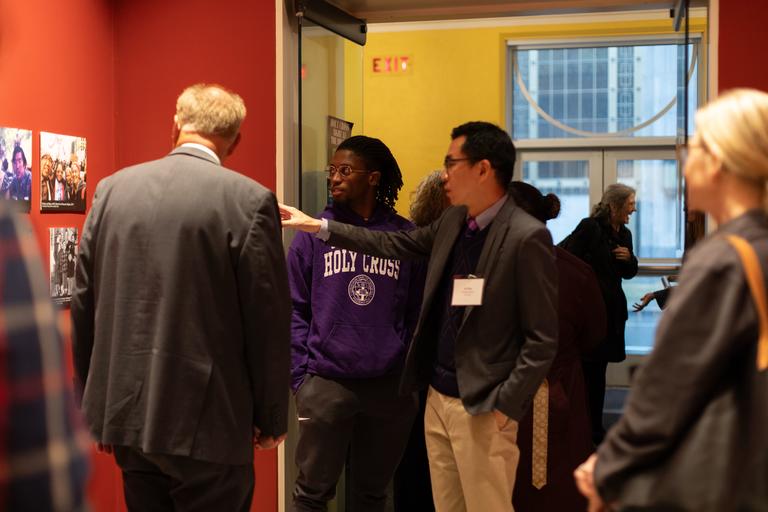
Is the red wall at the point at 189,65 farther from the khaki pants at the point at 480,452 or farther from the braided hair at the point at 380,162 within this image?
the khaki pants at the point at 480,452

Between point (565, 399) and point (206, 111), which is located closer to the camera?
point (206, 111)

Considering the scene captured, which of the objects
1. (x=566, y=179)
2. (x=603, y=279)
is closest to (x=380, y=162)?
(x=603, y=279)

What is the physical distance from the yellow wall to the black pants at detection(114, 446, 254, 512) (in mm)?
5245

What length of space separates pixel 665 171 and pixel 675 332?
262 inches

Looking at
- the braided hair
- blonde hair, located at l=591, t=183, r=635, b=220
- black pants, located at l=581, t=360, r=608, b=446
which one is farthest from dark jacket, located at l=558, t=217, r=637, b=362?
the braided hair

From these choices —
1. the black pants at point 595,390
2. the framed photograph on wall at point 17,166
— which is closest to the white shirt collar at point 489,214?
the framed photograph on wall at point 17,166

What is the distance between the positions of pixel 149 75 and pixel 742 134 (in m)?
2.84

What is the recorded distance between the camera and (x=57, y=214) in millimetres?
3275

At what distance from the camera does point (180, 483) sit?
231cm

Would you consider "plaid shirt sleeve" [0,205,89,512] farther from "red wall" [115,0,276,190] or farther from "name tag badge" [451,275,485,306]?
"red wall" [115,0,276,190]

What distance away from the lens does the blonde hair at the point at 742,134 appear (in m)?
1.58

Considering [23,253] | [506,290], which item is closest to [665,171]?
[506,290]

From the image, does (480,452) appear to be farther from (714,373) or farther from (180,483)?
(714,373)

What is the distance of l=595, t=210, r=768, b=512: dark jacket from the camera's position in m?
1.51
